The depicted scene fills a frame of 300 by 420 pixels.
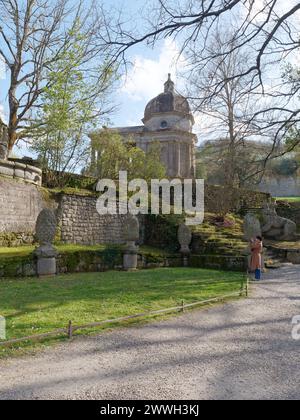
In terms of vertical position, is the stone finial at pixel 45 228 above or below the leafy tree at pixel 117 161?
below

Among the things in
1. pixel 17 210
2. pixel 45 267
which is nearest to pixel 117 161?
pixel 17 210

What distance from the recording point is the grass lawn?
18.6 ft

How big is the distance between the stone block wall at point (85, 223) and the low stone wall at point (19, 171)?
1.43 meters

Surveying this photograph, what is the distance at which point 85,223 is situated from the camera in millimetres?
17031

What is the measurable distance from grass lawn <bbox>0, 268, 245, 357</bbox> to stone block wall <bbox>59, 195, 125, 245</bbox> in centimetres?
597

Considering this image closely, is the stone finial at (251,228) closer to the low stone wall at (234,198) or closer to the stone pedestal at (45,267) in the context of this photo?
the low stone wall at (234,198)

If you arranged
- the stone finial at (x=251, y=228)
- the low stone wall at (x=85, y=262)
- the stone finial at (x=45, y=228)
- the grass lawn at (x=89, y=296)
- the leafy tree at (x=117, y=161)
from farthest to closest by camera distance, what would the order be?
the leafy tree at (x=117, y=161) → the stone finial at (x=251, y=228) → the stone finial at (x=45, y=228) → the low stone wall at (x=85, y=262) → the grass lawn at (x=89, y=296)

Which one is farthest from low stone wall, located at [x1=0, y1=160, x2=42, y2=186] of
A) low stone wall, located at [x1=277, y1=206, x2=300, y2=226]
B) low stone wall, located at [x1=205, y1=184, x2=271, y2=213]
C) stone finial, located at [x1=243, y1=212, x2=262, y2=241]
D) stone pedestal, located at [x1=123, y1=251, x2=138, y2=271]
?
low stone wall, located at [x1=277, y1=206, x2=300, y2=226]

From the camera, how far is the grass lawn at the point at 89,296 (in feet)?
18.6

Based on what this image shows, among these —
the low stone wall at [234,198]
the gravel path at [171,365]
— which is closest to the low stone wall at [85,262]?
the gravel path at [171,365]

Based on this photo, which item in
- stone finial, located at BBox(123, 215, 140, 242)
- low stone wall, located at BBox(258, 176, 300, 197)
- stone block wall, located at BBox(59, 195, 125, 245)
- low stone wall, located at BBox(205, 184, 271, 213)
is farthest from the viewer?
low stone wall, located at BBox(258, 176, 300, 197)

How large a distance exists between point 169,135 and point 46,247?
30.9m

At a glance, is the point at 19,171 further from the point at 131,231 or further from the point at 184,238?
the point at 184,238

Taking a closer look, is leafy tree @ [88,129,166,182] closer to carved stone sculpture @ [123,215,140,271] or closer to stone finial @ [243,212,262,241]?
carved stone sculpture @ [123,215,140,271]
